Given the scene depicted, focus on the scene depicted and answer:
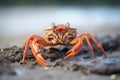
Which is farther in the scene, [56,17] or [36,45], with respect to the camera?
[56,17]

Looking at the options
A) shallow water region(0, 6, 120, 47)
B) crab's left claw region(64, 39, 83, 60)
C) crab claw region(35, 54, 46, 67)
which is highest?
crab's left claw region(64, 39, 83, 60)

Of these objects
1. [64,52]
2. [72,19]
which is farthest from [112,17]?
[64,52]

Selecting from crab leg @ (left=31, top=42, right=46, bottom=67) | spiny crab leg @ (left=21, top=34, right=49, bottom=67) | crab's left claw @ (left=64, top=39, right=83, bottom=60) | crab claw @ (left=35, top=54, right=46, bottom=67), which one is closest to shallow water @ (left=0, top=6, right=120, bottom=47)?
spiny crab leg @ (left=21, top=34, right=49, bottom=67)

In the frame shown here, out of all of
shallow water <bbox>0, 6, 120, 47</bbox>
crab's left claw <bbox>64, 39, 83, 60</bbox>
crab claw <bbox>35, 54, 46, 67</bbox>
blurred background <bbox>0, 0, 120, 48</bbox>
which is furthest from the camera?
shallow water <bbox>0, 6, 120, 47</bbox>

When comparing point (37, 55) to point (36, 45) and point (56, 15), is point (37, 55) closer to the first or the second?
point (36, 45)

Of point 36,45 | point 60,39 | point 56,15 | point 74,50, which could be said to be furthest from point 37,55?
point 56,15

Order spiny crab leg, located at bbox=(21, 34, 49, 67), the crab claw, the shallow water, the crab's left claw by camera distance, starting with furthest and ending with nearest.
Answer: the shallow water → the crab's left claw → spiny crab leg, located at bbox=(21, 34, 49, 67) → the crab claw

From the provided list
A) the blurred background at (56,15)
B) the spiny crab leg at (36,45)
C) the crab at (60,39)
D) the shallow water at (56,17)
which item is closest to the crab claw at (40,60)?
the spiny crab leg at (36,45)

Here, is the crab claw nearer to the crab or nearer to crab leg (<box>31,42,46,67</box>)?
crab leg (<box>31,42,46,67</box>)

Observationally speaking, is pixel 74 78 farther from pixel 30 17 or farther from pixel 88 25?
pixel 30 17
